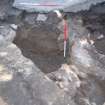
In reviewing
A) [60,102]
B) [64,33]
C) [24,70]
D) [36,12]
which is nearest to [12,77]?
[24,70]

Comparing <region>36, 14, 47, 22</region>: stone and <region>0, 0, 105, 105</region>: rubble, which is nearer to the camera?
<region>0, 0, 105, 105</region>: rubble

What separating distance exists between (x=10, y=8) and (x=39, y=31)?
109 centimetres

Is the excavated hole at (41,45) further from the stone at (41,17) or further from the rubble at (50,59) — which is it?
the stone at (41,17)

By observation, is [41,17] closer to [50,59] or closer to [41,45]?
[41,45]

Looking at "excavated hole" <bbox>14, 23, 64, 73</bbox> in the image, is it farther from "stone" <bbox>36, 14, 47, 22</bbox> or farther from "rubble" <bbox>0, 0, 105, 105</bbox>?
"stone" <bbox>36, 14, 47, 22</bbox>

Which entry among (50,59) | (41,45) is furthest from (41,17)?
(50,59)

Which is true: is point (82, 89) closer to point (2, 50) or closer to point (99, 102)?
point (99, 102)

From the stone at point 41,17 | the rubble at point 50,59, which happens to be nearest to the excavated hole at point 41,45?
the rubble at point 50,59

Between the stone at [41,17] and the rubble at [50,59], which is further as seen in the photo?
the stone at [41,17]

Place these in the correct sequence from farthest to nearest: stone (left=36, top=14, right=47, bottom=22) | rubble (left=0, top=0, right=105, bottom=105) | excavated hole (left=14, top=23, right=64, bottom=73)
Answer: stone (left=36, top=14, right=47, bottom=22)
excavated hole (left=14, top=23, right=64, bottom=73)
rubble (left=0, top=0, right=105, bottom=105)

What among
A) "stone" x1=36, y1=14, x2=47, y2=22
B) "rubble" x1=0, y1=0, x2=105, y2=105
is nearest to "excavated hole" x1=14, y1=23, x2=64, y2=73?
"rubble" x1=0, y1=0, x2=105, y2=105

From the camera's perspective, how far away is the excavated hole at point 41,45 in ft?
18.5

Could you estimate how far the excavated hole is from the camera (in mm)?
5625

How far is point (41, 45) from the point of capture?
6281 mm
